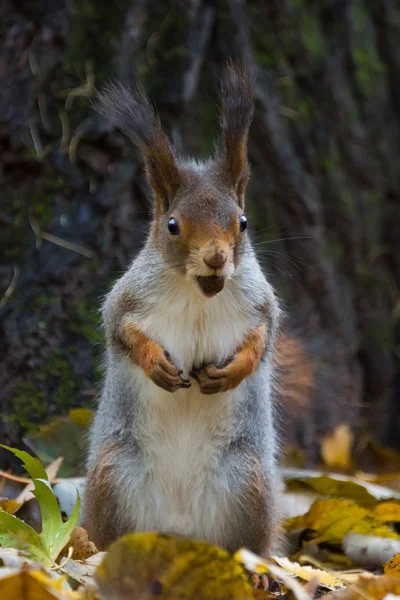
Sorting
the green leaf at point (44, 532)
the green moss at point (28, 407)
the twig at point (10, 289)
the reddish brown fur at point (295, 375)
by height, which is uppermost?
the twig at point (10, 289)

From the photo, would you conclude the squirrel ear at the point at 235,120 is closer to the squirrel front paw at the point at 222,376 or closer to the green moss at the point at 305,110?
the squirrel front paw at the point at 222,376

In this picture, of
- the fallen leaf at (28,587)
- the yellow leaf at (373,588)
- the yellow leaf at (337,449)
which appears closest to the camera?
the fallen leaf at (28,587)

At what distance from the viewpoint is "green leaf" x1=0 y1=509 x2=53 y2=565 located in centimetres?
148

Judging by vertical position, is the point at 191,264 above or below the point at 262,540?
above

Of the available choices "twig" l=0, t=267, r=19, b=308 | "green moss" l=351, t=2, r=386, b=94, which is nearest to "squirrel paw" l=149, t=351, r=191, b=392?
"twig" l=0, t=267, r=19, b=308

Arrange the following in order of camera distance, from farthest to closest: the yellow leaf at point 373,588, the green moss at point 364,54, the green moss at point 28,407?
the green moss at point 364,54 → the green moss at point 28,407 → the yellow leaf at point 373,588

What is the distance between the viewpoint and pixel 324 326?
118 inches

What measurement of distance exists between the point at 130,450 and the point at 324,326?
1.35 m

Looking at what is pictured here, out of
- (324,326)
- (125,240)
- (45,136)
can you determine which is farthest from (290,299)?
(45,136)

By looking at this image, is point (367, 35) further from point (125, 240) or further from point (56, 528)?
point (56, 528)

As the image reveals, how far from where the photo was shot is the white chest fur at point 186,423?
1762 mm

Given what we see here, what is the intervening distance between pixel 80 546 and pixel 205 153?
1.42m

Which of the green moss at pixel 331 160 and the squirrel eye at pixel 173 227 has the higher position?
the green moss at pixel 331 160

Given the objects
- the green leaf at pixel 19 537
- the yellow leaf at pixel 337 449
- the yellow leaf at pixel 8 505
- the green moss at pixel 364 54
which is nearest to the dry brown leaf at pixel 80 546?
the green leaf at pixel 19 537
